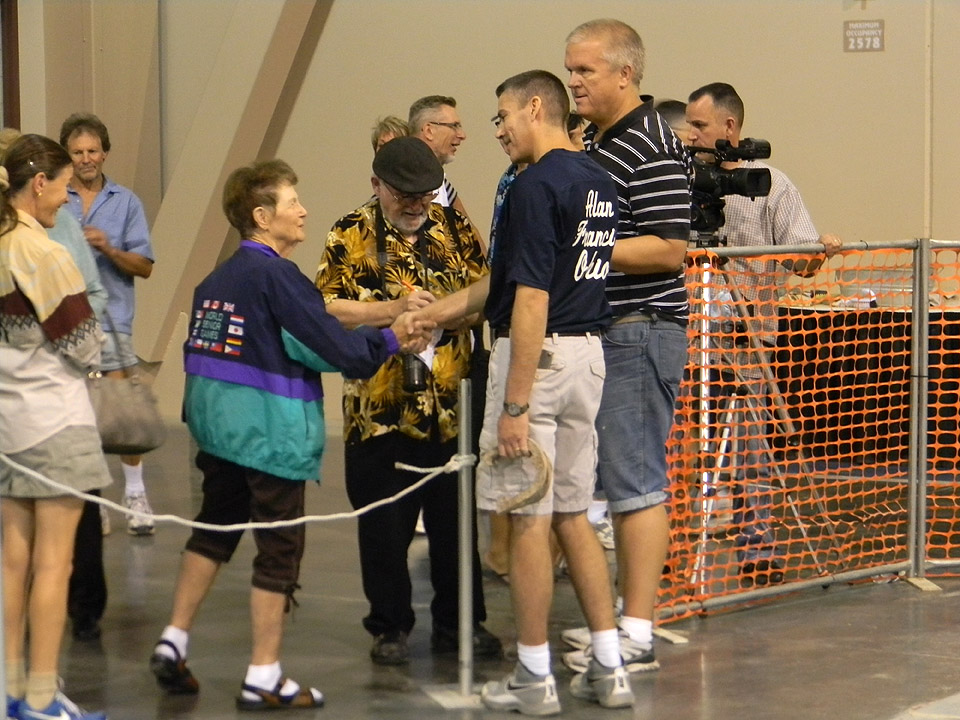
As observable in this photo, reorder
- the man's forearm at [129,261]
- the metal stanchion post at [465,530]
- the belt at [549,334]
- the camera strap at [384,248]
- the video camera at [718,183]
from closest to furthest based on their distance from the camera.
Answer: the belt at [549,334] < the metal stanchion post at [465,530] < the camera strap at [384,248] < the video camera at [718,183] < the man's forearm at [129,261]

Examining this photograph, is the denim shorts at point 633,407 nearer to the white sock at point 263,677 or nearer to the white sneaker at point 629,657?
the white sneaker at point 629,657

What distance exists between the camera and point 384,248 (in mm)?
4375

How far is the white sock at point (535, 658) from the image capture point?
12.9ft

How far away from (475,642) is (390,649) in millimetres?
267

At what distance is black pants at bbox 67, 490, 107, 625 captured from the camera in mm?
4828

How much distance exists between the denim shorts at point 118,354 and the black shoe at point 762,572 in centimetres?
232

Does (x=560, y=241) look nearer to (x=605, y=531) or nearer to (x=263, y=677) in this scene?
(x=263, y=677)

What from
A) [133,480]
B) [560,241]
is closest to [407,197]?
[560,241]

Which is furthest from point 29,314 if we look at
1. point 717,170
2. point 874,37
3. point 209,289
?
point 874,37

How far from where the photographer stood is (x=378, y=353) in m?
4.02

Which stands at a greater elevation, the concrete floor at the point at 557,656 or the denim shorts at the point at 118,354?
the denim shorts at the point at 118,354

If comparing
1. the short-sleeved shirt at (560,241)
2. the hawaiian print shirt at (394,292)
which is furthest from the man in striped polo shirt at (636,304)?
the hawaiian print shirt at (394,292)

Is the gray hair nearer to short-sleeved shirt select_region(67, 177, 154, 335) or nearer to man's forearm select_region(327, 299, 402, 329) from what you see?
man's forearm select_region(327, 299, 402, 329)

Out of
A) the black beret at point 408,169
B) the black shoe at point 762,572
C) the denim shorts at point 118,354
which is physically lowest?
the black shoe at point 762,572
